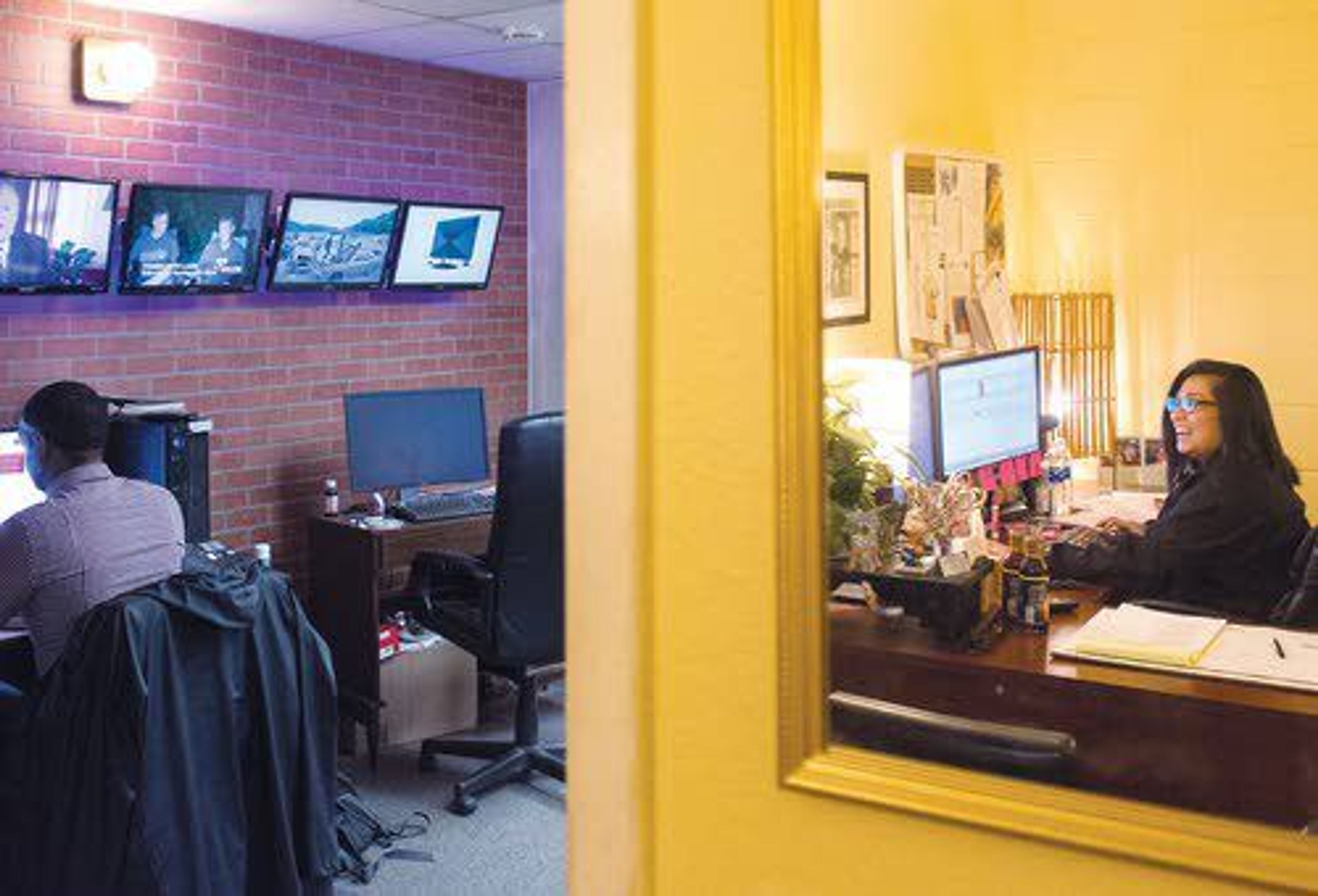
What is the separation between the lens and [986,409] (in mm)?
2832

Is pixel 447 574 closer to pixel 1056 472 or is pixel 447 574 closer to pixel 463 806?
pixel 463 806

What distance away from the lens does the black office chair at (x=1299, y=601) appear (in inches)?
69.7

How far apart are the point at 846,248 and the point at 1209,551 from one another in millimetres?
619

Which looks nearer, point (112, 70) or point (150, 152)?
point (112, 70)

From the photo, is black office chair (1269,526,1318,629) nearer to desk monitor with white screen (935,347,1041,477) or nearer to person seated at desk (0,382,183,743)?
desk monitor with white screen (935,347,1041,477)

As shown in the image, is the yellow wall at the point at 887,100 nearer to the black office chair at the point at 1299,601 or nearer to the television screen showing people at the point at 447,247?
the black office chair at the point at 1299,601

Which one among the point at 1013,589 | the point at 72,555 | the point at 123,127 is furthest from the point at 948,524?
the point at 123,127

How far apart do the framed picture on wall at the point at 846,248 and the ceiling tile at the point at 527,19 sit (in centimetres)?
276

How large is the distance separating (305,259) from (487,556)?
140 cm

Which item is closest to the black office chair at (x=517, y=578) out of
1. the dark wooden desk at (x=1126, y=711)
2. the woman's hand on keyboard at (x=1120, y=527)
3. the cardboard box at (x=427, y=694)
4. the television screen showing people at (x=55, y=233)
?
the cardboard box at (x=427, y=694)

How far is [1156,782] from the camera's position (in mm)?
1513

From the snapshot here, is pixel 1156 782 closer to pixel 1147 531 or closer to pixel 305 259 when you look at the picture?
pixel 1147 531

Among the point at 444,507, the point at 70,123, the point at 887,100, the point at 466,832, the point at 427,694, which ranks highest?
the point at 70,123

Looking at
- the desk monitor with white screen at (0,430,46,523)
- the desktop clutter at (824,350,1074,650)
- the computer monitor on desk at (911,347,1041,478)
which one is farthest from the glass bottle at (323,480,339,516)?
the desktop clutter at (824,350,1074,650)
